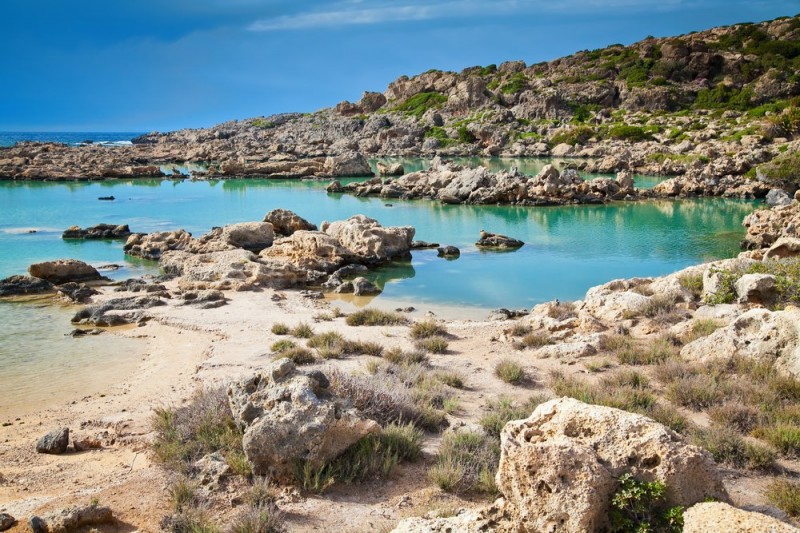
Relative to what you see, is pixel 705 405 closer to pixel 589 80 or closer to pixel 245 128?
pixel 589 80

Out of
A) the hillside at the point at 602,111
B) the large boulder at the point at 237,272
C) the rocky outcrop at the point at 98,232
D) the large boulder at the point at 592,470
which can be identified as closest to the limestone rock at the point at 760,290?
the large boulder at the point at 592,470

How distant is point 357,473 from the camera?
19.4ft

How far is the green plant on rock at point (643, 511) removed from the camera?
148 inches

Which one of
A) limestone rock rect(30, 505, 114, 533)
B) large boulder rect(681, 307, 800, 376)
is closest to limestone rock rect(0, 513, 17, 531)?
limestone rock rect(30, 505, 114, 533)

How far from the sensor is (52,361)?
11.3 meters

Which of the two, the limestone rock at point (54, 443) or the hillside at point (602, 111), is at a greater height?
the hillside at point (602, 111)

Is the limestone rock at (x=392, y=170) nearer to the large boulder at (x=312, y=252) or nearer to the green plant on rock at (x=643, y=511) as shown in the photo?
the large boulder at (x=312, y=252)

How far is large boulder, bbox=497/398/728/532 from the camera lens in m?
3.89

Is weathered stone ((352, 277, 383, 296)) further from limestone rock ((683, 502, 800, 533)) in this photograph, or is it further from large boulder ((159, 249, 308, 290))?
limestone rock ((683, 502, 800, 533))

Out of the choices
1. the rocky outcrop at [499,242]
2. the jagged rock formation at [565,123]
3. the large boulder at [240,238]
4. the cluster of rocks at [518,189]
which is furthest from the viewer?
the jagged rock formation at [565,123]

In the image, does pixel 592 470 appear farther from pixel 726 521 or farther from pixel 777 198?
pixel 777 198

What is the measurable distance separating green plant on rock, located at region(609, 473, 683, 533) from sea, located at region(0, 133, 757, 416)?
345 inches

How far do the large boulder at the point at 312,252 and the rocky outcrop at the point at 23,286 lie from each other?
670 centimetres

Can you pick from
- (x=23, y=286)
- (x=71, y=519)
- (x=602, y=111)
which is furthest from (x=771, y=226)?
(x=602, y=111)
